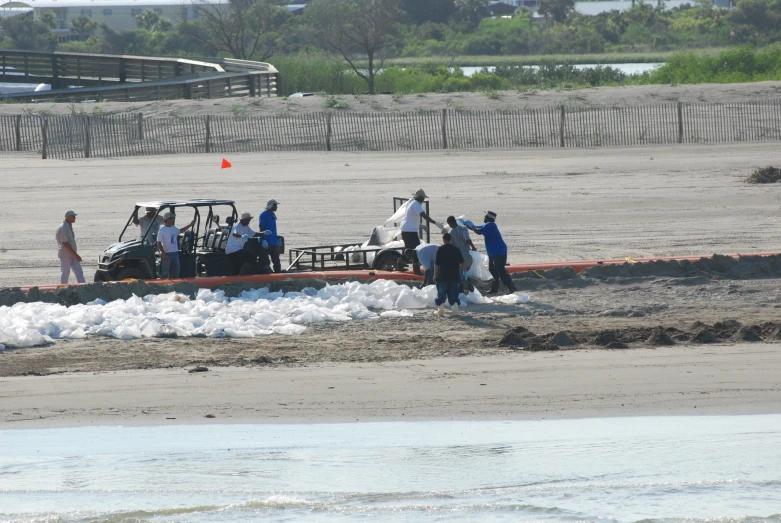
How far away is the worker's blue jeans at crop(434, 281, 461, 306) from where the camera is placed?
14.9 metres

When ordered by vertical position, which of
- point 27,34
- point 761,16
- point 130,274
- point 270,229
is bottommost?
point 130,274

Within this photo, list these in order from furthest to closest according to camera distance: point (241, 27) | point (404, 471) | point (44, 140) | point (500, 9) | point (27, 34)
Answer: point (500, 9) < point (27, 34) < point (241, 27) < point (44, 140) < point (404, 471)

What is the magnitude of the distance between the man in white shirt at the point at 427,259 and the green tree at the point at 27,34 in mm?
80239

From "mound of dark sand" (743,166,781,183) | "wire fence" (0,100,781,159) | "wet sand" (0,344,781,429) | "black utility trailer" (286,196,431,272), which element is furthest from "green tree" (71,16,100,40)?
"wet sand" (0,344,781,429)

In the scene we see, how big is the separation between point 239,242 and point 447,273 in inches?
131

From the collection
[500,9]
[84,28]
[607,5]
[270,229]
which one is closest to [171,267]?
[270,229]

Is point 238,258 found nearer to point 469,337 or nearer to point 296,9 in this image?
point 469,337

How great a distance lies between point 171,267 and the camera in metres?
15.7

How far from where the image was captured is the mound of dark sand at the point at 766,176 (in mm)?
26516

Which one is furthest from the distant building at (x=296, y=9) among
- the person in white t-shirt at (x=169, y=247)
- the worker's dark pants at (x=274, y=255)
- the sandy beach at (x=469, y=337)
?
the person in white t-shirt at (x=169, y=247)

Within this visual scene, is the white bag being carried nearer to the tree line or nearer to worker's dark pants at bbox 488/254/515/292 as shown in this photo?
worker's dark pants at bbox 488/254/515/292

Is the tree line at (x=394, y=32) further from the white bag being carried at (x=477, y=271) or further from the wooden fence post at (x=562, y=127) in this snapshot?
the white bag being carried at (x=477, y=271)

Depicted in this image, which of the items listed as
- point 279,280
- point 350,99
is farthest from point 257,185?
point 350,99

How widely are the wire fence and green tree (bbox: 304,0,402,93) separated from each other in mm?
21231
